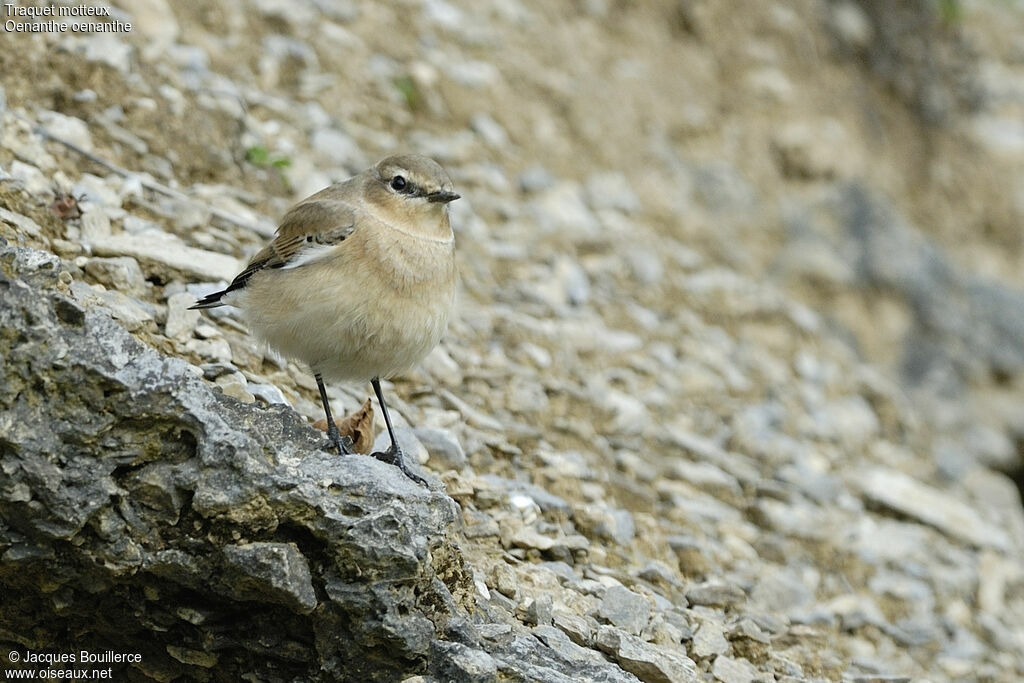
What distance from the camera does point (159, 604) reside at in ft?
15.2

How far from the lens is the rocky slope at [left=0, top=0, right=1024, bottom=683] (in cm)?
450

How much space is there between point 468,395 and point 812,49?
26.4 feet

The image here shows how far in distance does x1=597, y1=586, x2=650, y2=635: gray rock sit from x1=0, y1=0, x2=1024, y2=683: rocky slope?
2 cm

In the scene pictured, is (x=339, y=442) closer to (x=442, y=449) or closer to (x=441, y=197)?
(x=442, y=449)

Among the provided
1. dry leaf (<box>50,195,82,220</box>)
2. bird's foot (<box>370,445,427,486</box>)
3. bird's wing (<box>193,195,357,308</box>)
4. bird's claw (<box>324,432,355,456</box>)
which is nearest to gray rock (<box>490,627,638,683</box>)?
bird's foot (<box>370,445,427,486</box>)

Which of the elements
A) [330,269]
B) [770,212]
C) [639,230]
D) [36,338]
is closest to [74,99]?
[330,269]

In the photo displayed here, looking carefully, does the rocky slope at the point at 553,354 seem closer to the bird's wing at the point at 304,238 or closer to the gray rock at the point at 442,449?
the gray rock at the point at 442,449

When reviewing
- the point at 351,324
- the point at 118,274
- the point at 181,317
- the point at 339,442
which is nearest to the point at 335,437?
the point at 339,442

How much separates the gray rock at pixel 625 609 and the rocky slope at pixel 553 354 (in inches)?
0.9

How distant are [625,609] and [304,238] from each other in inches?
101

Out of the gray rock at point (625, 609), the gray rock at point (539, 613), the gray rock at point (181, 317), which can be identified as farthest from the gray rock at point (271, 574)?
the gray rock at point (181, 317)

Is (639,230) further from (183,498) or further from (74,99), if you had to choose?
(183,498)

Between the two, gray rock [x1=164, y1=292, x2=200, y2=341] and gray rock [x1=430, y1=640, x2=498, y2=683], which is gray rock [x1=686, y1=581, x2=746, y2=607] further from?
gray rock [x1=164, y1=292, x2=200, y2=341]

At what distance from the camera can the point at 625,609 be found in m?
5.84
